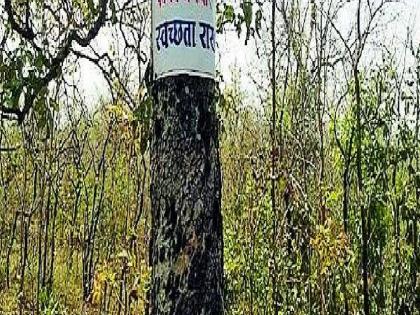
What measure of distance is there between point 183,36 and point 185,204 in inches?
12.6

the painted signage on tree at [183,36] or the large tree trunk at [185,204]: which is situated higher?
the painted signage on tree at [183,36]

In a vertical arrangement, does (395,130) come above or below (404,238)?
above

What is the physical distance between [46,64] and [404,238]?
291 centimetres

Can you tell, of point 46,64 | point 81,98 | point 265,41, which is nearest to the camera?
point 46,64

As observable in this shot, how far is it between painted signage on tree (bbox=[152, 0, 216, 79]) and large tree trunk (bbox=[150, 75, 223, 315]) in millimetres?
26

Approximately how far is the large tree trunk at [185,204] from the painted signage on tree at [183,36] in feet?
0.08

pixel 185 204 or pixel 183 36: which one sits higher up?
pixel 183 36

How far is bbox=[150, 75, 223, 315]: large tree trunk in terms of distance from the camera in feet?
5.22

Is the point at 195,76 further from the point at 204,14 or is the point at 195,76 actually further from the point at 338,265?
the point at 338,265

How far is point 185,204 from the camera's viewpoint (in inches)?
62.8

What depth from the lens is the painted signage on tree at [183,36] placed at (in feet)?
5.13

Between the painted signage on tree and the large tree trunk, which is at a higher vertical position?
the painted signage on tree

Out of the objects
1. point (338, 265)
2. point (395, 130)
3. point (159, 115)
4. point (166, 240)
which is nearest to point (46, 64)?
point (159, 115)

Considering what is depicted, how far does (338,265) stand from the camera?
4191 mm
